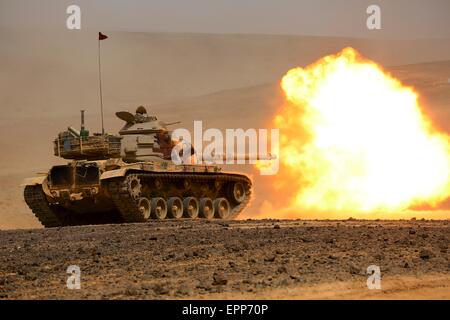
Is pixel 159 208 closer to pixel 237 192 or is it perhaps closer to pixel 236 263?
pixel 237 192

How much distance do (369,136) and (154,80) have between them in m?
99.3

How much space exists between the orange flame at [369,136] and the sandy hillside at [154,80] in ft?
30.8

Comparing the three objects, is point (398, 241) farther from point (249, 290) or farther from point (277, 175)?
point (277, 175)

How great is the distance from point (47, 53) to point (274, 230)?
11607 centimetres

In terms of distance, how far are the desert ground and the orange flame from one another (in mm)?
9913

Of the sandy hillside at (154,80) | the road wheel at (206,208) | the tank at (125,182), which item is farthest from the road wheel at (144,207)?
the sandy hillside at (154,80)

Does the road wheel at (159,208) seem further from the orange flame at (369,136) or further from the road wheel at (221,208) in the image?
the orange flame at (369,136)

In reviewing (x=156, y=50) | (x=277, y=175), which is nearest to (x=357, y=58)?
(x=277, y=175)

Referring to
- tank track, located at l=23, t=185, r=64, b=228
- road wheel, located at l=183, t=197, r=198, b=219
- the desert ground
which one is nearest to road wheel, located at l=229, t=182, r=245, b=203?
road wheel, located at l=183, t=197, r=198, b=219

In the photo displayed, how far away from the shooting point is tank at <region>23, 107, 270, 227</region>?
23234 millimetres

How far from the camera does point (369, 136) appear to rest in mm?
28328

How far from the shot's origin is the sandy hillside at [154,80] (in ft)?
207

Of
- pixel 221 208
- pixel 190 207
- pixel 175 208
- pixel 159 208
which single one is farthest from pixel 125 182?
pixel 221 208
